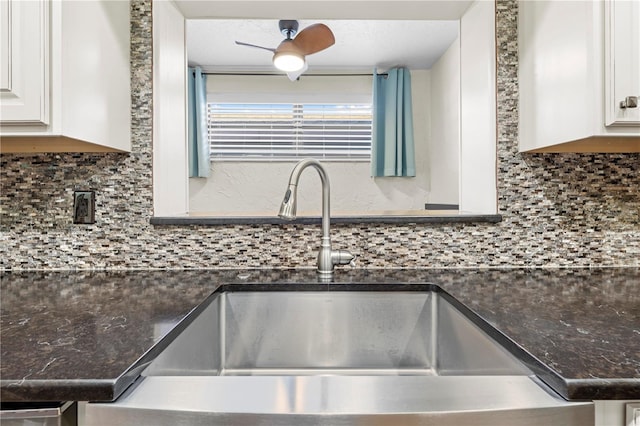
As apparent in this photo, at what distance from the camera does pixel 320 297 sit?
104 centimetres

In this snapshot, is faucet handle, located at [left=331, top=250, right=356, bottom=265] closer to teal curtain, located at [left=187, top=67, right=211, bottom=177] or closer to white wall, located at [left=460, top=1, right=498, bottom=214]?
white wall, located at [left=460, top=1, right=498, bottom=214]

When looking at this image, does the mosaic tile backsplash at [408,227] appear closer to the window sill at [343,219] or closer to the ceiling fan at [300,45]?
the window sill at [343,219]

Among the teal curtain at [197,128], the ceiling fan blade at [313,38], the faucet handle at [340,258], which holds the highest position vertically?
the ceiling fan blade at [313,38]

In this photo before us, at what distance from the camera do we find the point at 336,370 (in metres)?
1.01

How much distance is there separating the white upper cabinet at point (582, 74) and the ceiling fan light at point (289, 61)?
174cm

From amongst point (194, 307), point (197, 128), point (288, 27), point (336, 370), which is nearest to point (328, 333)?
point (336, 370)

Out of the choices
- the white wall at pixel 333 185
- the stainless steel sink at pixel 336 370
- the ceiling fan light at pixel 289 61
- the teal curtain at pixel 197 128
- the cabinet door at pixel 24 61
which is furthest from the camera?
the white wall at pixel 333 185

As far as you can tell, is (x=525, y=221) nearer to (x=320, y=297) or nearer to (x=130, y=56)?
(x=320, y=297)

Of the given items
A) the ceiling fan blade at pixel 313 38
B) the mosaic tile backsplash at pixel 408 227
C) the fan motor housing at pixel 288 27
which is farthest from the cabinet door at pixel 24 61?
the fan motor housing at pixel 288 27

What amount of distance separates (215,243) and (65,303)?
45 cm

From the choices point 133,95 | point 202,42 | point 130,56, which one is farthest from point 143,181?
point 202,42

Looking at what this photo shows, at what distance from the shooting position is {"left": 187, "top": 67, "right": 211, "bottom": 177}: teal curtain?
3.73 m

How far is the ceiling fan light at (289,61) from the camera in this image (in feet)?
8.70

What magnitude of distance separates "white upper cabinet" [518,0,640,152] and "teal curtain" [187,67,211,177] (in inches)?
122
